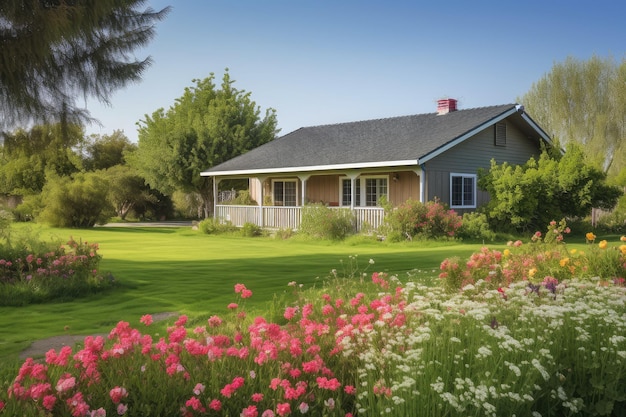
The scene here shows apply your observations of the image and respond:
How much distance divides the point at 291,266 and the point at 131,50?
18.1ft

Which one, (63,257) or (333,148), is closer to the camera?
(63,257)

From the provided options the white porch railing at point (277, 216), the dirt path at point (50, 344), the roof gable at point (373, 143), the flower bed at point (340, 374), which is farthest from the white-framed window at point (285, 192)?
the flower bed at point (340, 374)

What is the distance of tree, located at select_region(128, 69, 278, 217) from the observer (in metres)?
36.5

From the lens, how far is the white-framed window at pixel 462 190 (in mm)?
22984

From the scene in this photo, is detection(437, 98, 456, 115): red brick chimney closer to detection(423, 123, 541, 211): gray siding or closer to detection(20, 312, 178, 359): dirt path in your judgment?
detection(423, 123, 541, 211): gray siding

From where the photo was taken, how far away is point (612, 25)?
36.3 meters

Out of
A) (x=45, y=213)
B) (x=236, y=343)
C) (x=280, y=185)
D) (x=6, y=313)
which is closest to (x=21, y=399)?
(x=236, y=343)

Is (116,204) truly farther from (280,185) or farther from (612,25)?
(612,25)

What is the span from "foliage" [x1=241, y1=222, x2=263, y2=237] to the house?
43 cm

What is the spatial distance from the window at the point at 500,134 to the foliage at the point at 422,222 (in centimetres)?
646

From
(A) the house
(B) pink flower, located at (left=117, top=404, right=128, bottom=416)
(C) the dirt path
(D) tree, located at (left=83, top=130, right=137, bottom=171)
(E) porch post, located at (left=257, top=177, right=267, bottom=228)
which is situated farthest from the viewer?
(D) tree, located at (left=83, top=130, right=137, bottom=171)

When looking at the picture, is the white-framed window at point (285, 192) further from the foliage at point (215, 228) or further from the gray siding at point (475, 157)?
the gray siding at point (475, 157)

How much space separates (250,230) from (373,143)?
6.42 m

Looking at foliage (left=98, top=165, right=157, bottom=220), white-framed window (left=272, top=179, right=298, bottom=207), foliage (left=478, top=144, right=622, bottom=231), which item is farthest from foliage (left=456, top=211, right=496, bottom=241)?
foliage (left=98, top=165, right=157, bottom=220)
